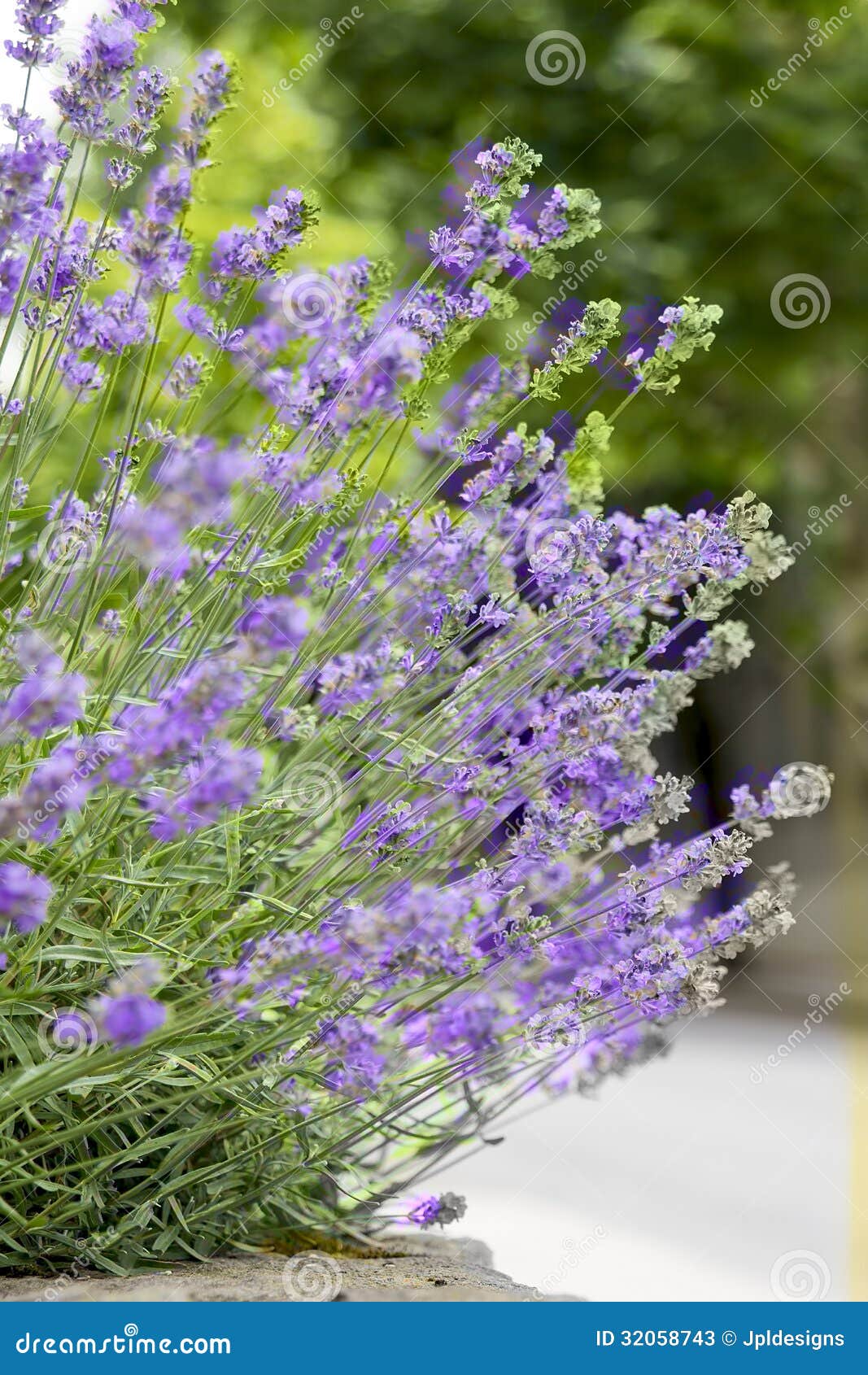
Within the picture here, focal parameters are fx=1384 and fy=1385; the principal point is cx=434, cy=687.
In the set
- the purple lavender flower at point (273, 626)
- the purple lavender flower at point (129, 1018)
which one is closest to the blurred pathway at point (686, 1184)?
the purple lavender flower at point (273, 626)

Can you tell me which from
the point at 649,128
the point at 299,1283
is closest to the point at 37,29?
the point at 299,1283

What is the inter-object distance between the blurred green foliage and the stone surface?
144 inches

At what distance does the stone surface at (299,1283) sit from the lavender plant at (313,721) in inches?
1.7

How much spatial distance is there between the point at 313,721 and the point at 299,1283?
0.56 m

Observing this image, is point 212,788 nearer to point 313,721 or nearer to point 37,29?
point 313,721

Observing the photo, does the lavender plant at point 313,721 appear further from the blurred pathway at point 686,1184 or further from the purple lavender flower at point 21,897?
the blurred pathway at point 686,1184

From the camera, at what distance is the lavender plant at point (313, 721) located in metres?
1.36

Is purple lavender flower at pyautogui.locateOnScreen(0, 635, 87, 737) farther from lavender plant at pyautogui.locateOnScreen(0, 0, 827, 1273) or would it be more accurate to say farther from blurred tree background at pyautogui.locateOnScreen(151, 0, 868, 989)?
blurred tree background at pyautogui.locateOnScreen(151, 0, 868, 989)

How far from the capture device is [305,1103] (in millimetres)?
1492

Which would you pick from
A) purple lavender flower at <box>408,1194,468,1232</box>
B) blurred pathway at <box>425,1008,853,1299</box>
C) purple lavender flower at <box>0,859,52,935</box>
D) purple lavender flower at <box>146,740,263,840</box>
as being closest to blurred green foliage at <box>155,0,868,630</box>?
blurred pathway at <box>425,1008,853,1299</box>

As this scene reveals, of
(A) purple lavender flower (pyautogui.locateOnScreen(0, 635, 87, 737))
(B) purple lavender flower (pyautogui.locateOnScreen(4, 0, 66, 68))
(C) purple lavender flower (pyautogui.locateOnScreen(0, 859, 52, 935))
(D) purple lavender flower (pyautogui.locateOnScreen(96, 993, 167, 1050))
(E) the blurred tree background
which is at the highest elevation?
(E) the blurred tree background

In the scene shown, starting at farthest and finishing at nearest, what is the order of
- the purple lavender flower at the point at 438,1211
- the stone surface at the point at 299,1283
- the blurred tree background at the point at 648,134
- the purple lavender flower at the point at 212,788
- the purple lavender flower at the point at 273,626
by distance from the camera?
the blurred tree background at the point at 648,134 → the purple lavender flower at the point at 438,1211 → the stone surface at the point at 299,1283 → the purple lavender flower at the point at 273,626 → the purple lavender flower at the point at 212,788

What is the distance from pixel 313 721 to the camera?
1475mm

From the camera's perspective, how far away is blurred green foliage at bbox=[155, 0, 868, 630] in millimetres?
4652
